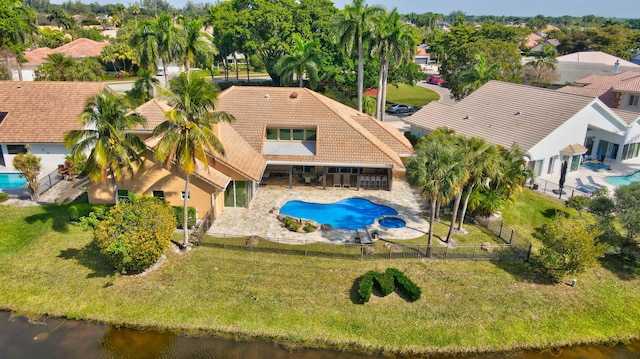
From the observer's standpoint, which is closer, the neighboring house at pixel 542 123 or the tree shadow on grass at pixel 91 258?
the tree shadow on grass at pixel 91 258

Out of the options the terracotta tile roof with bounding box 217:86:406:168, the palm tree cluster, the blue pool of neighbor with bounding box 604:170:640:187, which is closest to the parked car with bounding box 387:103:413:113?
the terracotta tile roof with bounding box 217:86:406:168

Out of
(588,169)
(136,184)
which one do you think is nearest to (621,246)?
(588,169)

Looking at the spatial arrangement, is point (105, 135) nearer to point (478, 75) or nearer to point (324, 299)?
point (324, 299)

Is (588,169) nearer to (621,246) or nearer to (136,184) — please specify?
Result: (621,246)

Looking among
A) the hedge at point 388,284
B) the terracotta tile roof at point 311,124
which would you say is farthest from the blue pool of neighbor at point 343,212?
the hedge at point 388,284

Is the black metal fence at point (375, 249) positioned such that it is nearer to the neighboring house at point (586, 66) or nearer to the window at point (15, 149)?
the window at point (15, 149)

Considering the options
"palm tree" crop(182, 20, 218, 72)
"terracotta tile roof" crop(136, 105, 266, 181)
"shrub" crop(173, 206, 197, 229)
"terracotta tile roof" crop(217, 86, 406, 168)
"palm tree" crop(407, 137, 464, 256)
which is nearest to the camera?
"palm tree" crop(407, 137, 464, 256)

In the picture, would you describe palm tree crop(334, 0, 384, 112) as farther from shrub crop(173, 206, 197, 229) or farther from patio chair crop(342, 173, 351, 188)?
shrub crop(173, 206, 197, 229)
